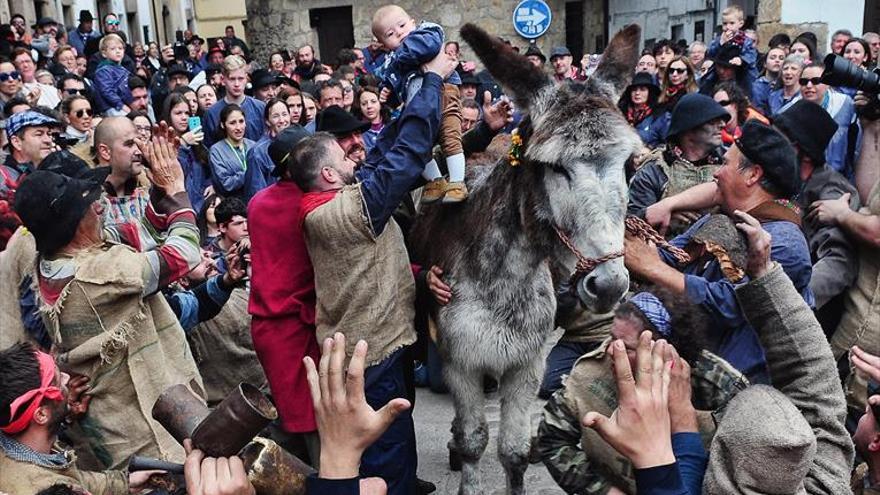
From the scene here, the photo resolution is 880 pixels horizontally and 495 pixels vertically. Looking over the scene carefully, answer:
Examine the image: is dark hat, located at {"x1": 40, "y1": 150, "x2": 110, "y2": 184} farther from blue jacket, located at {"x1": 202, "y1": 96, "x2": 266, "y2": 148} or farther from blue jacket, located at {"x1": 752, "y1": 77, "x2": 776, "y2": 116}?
blue jacket, located at {"x1": 752, "y1": 77, "x2": 776, "y2": 116}

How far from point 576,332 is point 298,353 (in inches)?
80.4

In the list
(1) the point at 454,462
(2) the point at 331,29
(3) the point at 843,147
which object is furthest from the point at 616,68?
(2) the point at 331,29

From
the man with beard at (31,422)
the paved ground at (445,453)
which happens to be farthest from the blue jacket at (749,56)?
the man with beard at (31,422)

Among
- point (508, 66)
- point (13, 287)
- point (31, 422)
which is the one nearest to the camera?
point (31, 422)

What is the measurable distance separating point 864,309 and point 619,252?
6.84 ft

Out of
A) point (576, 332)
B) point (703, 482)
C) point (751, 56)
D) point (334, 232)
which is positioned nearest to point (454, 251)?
point (334, 232)

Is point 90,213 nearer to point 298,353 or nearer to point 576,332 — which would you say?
point 298,353

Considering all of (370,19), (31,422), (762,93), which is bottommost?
(31,422)

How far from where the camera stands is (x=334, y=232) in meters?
3.79

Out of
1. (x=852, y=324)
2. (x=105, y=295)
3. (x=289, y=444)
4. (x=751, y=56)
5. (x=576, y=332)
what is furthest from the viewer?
(x=751, y=56)

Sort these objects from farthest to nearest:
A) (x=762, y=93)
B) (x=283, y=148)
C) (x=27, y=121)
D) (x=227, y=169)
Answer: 1. (x=762, y=93)
2. (x=227, y=169)
3. (x=27, y=121)
4. (x=283, y=148)

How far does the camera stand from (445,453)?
5941 millimetres

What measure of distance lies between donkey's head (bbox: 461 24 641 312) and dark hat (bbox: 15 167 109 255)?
1.90 m

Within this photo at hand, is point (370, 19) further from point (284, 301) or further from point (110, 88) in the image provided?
point (284, 301)
